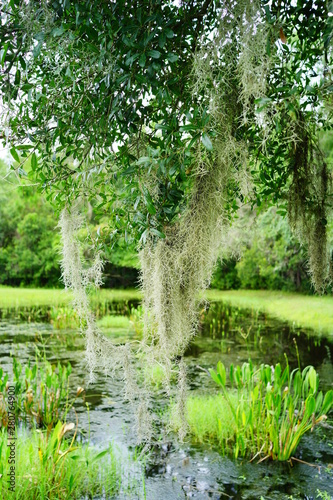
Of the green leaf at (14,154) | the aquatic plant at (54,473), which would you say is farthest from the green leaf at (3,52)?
the aquatic plant at (54,473)

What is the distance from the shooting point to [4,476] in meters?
2.98

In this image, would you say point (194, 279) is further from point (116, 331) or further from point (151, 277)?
point (116, 331)

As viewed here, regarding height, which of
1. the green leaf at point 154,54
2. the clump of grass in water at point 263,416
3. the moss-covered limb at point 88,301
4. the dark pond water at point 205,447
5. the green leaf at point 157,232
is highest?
the green leaf at point 154,54

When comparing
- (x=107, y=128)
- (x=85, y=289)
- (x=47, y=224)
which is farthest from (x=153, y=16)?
(x=47, y=224)

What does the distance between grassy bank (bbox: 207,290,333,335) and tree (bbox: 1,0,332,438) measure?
7.16 m

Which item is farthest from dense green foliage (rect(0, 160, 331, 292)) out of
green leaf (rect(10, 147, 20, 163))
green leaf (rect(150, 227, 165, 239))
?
green leaf (rect(150, 227, 165, 239))

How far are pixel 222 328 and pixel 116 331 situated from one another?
8.34 feet

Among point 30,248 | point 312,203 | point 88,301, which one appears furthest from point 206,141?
point 30,248

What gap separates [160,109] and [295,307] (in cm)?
1335

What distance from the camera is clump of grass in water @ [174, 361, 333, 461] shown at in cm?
392

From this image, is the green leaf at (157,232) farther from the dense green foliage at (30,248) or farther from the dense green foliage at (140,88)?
the dense green foliage at (30,248)

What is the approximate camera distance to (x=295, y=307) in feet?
48.4

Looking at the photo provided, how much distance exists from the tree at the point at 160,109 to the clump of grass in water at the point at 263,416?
1767 millimetres

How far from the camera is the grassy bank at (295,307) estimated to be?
12.0 meters
